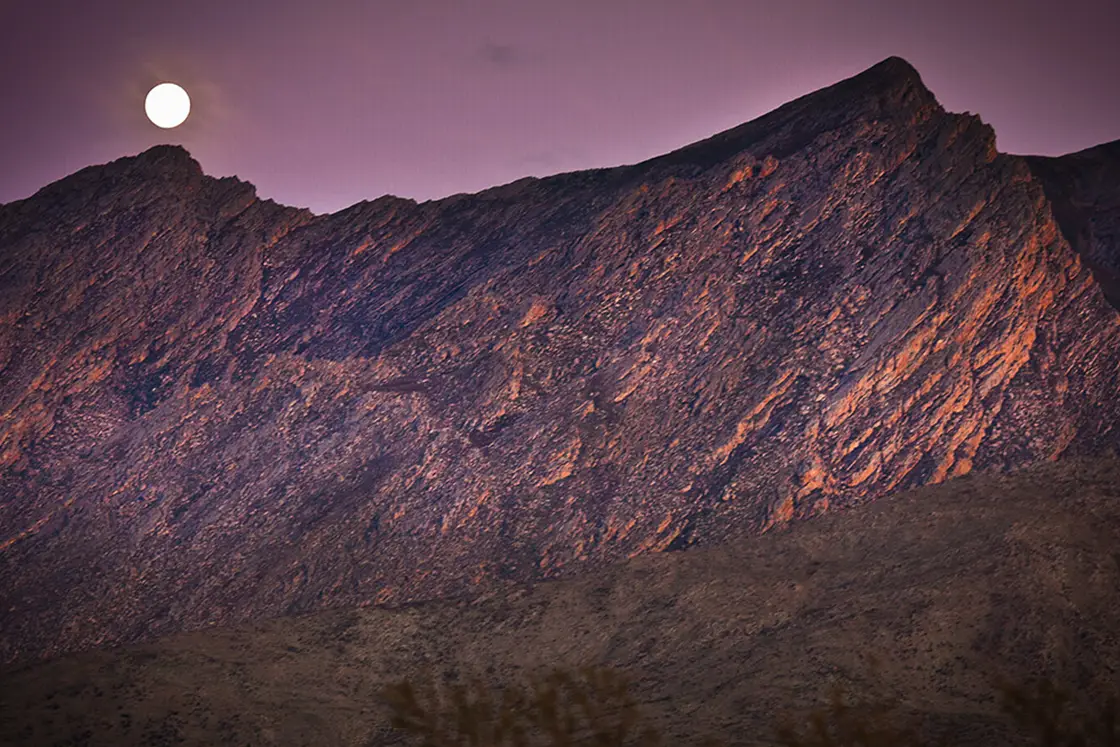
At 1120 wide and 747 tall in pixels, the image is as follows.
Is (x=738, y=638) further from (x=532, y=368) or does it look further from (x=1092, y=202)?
(x=1092, y=202)

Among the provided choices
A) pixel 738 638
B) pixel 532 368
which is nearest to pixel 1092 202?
pixel 532 368

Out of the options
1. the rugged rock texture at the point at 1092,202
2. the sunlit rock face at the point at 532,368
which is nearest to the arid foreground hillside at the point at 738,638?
the sunlit rock face at the point at 532,368

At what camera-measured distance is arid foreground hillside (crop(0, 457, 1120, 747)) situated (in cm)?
4394

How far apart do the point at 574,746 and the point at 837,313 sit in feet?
148

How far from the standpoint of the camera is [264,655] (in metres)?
56.0

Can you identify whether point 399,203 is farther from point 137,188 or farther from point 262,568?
point 262,568

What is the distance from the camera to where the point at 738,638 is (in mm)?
50875

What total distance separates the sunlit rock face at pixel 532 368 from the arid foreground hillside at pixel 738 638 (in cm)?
387

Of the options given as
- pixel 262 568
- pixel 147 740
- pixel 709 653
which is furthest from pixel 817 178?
pixel 147 740

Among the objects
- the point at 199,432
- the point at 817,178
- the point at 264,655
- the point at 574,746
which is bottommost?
the point at 574,746

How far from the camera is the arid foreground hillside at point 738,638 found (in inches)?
1730

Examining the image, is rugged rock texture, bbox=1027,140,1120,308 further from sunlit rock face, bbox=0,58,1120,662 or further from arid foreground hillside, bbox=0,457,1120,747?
arid foreground hillside, bbox=0,457,1120,747

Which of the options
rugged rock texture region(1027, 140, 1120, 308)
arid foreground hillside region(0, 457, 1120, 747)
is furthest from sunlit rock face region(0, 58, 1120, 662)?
arid foreground hillside region(0, 457, 1120, 747)

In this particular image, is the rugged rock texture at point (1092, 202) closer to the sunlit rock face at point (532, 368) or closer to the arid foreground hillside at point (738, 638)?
the sunlit rock face at point (532, 368)
